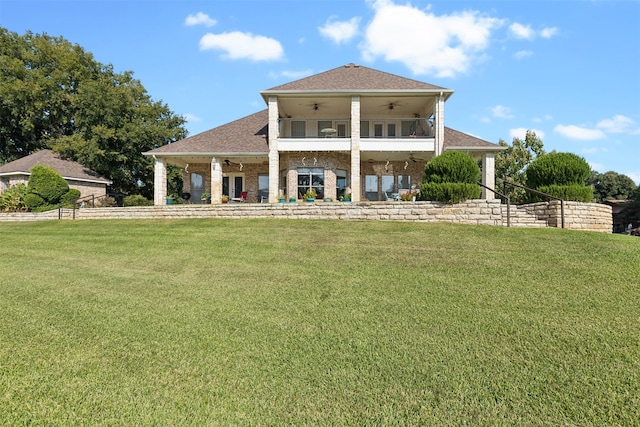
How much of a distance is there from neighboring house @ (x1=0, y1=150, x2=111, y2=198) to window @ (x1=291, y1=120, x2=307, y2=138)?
15.8m

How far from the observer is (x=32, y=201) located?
2008cm

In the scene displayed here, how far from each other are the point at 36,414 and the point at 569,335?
5120 mm

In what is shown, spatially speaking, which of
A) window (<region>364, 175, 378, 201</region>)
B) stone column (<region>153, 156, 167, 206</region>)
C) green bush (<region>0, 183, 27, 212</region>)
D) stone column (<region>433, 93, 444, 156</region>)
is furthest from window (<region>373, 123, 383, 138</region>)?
green bush (<region>0, 183, 27, 212</region>)

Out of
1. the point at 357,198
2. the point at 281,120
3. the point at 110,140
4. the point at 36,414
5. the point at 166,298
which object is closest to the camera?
the point at 36,414

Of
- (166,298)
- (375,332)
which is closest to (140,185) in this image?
(166,298)

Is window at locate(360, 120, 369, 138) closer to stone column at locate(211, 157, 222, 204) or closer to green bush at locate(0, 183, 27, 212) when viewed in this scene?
stone column at locate(211, 157, 222, 204)

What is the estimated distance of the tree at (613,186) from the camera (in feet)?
171

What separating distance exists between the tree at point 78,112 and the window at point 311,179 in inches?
543

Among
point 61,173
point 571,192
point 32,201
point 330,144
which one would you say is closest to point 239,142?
point 330,144

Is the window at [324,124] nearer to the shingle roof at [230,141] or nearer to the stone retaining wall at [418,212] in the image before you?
the shingle roof at [230,141]

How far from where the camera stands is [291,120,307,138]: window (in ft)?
72.7

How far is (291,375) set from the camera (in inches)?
141

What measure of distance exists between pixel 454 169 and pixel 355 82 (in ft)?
29.3

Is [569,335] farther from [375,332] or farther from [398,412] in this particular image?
[398,412]
